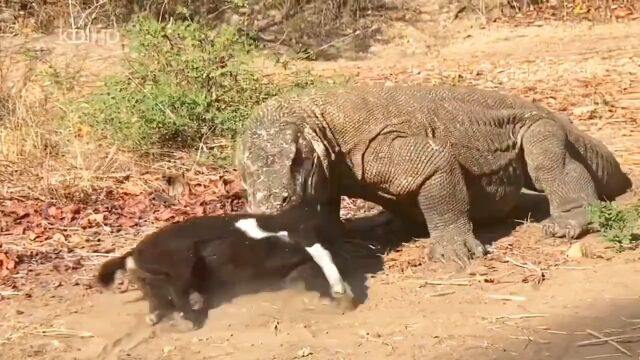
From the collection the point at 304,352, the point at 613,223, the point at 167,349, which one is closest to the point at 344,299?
the point at 304,352

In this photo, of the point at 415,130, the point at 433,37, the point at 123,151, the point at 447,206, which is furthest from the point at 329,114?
the point at 433,37

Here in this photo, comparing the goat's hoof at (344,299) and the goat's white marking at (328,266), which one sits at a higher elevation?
the goat's white marking at (328,266)

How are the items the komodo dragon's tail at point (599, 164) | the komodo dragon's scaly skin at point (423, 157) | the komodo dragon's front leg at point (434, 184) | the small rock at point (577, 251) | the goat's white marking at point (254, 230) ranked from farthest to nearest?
the komodo dragon's tail at point (599, 164) → the small rock at point (577, 251) → the komodo dragon's front leg at point (434, 184) → the komodo dragon's scaly skin at point (423, 157) → the goat's white marking at point (254, 230)

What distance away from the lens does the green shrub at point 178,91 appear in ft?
24.4

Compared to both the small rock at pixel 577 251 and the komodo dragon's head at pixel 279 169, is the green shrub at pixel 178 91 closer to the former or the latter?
the komodo dragon's head at pixel 279 169

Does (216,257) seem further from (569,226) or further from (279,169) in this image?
(569,226)

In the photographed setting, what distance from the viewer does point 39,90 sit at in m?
8.52

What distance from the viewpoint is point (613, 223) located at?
5.34 meters

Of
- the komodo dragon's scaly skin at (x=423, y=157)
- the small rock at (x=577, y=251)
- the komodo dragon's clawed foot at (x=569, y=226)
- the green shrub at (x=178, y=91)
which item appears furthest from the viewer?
the green shrub at (x=178, y=91)

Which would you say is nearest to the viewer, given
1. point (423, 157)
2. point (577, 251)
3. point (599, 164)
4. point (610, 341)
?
point (610, 341)

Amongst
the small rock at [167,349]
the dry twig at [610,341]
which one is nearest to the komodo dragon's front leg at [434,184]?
the dry twig at [610,341]

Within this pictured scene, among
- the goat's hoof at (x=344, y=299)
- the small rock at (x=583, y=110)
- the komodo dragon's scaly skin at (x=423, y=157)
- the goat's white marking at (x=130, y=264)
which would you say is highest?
the komodo dragon's scaly skin at (x=423, y=157)

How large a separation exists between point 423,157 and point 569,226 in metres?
1.00

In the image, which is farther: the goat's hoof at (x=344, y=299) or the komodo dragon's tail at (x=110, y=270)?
the komodo dragon's tail at (x=110, y=270)
